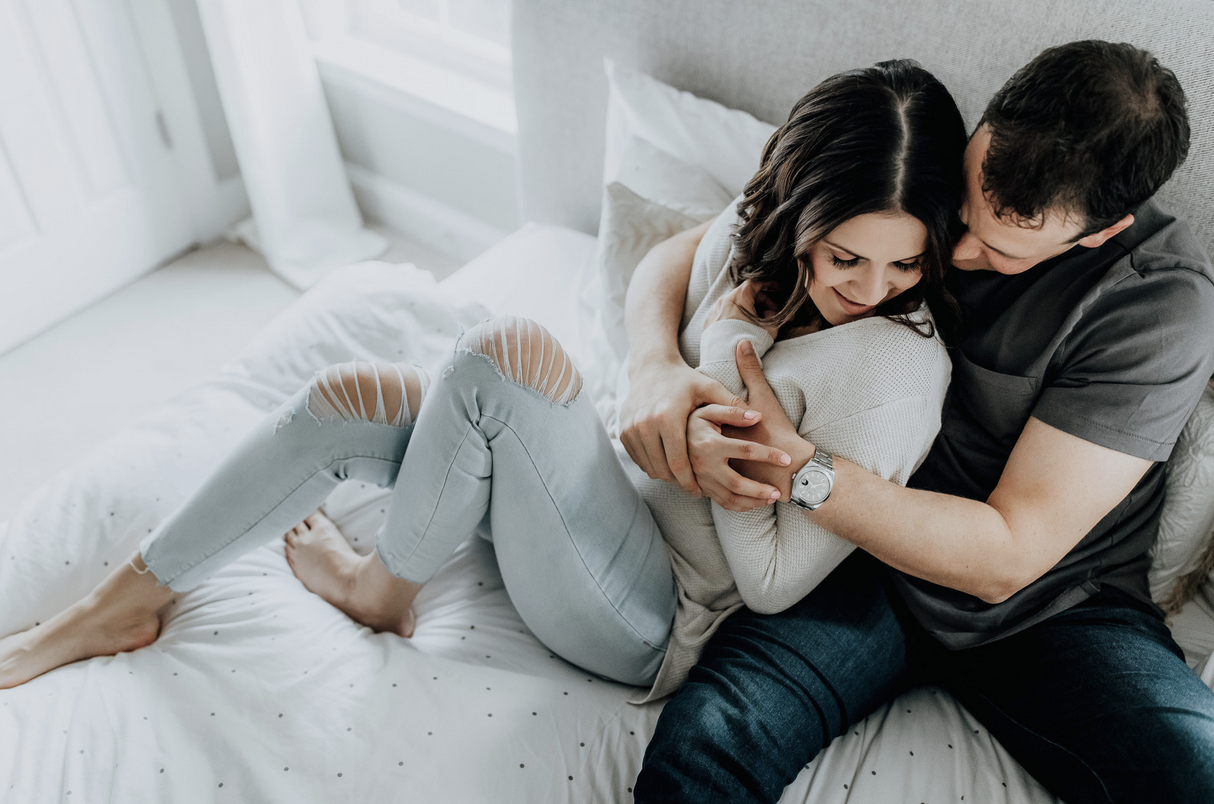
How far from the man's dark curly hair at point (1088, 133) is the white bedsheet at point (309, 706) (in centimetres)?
66

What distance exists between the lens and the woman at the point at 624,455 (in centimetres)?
90

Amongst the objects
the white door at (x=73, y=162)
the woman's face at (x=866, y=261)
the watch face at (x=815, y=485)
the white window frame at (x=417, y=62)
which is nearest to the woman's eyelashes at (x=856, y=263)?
the woman's face at (x=866, y=261)

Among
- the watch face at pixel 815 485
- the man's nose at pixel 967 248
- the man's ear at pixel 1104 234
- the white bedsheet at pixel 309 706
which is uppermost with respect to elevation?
the man's ear at pixel 1104 234

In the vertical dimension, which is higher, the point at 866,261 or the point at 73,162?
the point at 866,261

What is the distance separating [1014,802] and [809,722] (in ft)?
0.83

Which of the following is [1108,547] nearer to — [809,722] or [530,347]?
[809,722]

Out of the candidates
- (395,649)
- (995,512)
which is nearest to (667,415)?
(995,512)

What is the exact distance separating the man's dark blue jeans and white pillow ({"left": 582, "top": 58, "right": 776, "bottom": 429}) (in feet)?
1.78

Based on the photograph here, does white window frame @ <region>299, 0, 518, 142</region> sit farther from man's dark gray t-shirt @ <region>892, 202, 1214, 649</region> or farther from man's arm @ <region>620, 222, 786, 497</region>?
man's dark gray t-shirt @ <region>892, 202, 1214, 649</region>

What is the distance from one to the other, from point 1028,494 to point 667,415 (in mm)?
406

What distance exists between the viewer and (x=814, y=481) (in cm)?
93

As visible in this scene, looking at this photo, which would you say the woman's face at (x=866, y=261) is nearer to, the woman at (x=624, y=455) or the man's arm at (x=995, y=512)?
the woman at (x=624, y=455)

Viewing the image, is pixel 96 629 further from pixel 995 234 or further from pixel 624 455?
pixel 995 234

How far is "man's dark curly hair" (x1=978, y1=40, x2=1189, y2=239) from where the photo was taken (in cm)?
77
